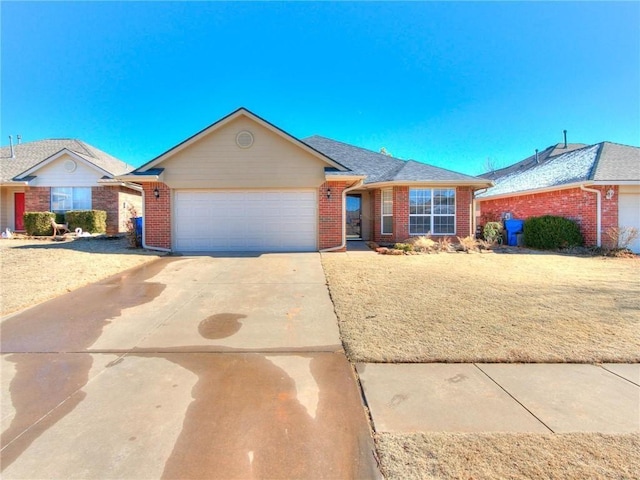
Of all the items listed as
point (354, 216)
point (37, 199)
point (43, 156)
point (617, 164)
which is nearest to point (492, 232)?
point (617, 164)

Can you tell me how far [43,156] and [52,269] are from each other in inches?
744

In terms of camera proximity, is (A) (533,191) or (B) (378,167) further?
(B) (378,167)

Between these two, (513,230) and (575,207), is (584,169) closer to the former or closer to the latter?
(575,207)

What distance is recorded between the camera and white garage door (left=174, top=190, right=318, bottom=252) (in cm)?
1225

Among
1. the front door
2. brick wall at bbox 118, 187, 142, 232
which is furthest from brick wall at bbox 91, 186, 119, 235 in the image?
the front door

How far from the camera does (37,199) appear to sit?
17797 mm

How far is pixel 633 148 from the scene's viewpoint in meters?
15.8

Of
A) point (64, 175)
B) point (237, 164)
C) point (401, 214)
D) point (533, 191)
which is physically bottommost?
point (401, 214)

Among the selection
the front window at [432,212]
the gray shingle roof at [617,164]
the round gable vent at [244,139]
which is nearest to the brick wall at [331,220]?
the round gable vent at [244,139]

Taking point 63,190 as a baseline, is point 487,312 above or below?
below

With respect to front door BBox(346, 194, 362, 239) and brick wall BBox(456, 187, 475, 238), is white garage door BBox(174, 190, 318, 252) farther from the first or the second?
brick wall BBox(456, 187, 475, 238)

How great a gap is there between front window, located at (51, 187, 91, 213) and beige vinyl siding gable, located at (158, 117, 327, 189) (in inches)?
377

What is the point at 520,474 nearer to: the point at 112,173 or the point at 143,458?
the point at 143,458

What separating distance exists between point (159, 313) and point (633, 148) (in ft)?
71.3
